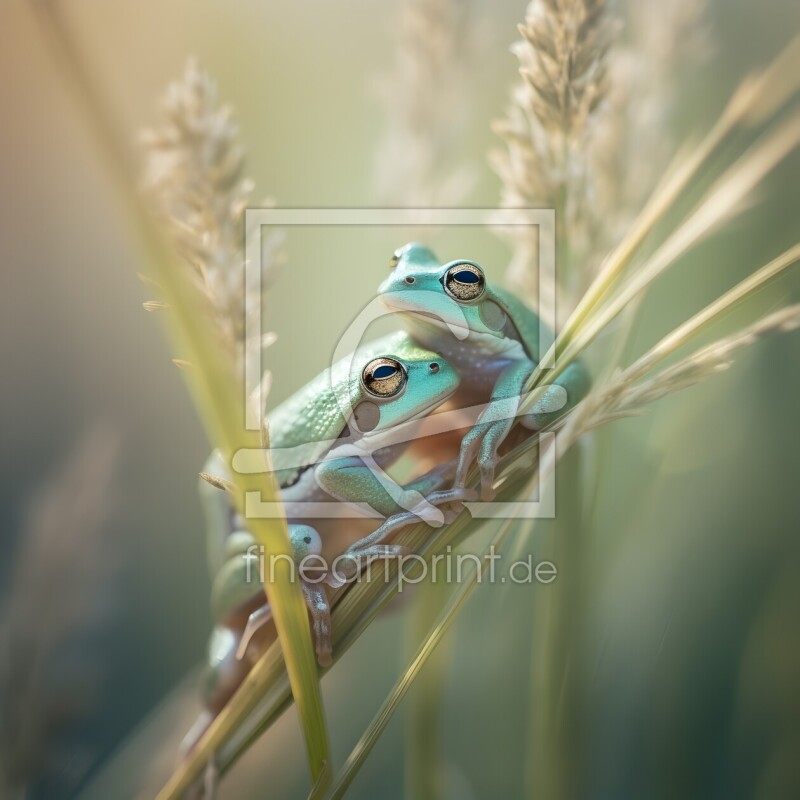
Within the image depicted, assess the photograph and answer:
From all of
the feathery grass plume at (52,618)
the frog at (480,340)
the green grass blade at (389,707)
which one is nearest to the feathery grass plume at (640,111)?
the frog at (480,340)

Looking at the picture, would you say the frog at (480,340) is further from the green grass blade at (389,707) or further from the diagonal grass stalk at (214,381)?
the diagonal grass stalk at (214,381)

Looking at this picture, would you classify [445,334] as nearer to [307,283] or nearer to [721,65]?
[307,283]

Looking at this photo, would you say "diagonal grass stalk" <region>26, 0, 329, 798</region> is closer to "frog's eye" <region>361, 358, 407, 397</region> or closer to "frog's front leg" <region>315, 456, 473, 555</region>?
"frog's front leg" <region>315, 456, 473, 555</region>

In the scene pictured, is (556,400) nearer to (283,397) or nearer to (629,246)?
(629,246)

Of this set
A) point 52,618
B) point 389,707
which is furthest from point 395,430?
point 52,618

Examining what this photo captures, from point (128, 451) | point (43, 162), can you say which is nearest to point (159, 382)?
point (128, 451)
